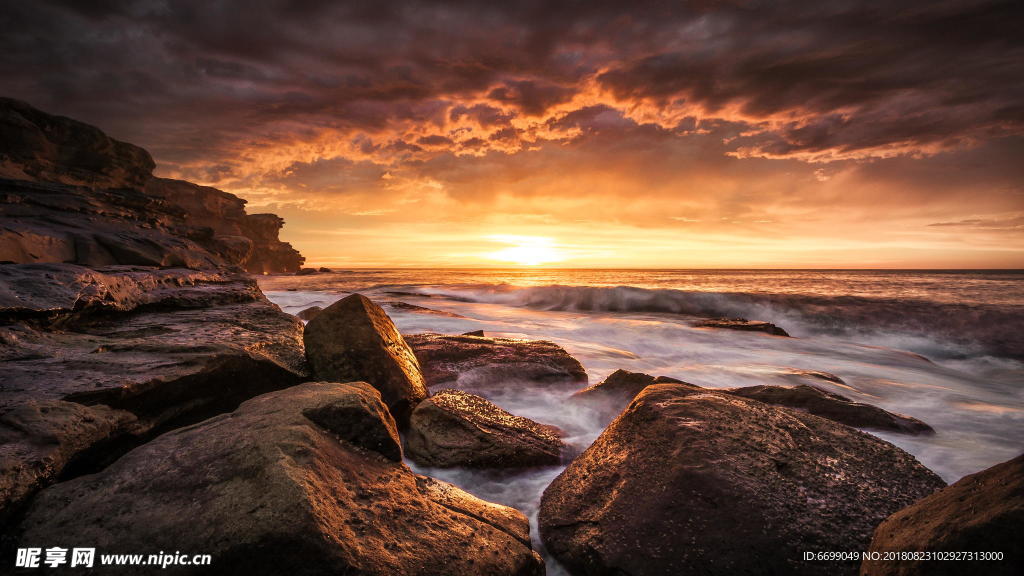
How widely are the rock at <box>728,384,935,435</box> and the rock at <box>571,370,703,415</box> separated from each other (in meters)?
0.96

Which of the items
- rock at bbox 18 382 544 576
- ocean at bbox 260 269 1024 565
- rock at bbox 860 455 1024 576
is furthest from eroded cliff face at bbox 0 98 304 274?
rock at bbox 860 455 1024 576

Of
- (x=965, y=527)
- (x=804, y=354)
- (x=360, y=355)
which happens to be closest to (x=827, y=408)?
(x=965, y=527)

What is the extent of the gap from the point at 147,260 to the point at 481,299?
50.9 ft

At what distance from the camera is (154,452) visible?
6.30ft

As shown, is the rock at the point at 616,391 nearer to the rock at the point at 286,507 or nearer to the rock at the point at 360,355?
the rock at the point at 360,355

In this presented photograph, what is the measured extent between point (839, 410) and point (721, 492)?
10.2 ft

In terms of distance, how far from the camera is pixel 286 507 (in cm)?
149

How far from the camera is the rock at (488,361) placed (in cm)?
535

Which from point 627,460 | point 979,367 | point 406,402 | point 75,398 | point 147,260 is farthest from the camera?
point 979,367

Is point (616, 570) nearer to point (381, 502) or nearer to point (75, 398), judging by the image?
point (381, 502)

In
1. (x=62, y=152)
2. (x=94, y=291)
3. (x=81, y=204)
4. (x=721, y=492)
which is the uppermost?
(x=62, y=152)

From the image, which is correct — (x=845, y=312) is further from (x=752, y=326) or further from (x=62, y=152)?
(x=62, y=152)

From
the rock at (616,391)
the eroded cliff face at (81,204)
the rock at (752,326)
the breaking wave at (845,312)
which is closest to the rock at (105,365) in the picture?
the eroded cliff face at (81,204)

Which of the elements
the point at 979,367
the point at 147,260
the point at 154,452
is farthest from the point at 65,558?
the point at 979,367
